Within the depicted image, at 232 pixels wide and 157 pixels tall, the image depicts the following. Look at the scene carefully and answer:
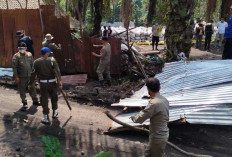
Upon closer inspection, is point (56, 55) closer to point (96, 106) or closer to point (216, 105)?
point (96, 106)

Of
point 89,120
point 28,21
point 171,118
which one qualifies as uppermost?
point 28,21

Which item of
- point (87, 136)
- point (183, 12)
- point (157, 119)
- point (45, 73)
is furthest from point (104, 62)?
point (157, 119)

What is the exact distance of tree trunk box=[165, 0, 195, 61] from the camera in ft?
30.5

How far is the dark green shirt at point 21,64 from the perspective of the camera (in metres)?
7.04

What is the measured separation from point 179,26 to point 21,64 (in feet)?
18.2

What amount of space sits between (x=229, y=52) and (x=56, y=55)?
6.41m

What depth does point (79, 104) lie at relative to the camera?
8109 millimetres

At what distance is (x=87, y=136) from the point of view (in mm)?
5988

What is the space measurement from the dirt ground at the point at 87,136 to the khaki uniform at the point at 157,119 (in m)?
1.21

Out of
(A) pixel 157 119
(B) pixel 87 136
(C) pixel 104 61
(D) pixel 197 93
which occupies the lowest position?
(B) pixel 87 136

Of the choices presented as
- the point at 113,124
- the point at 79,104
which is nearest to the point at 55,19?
the point at 79,104

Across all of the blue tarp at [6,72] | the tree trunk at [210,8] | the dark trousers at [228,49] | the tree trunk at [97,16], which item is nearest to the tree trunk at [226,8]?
the tree trunk at [210,8]

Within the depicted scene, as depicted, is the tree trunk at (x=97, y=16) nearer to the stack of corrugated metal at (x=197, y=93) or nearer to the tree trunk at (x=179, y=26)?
the tree trunk at (x=179, y=26)

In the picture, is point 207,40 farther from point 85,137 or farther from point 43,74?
point 85,137
